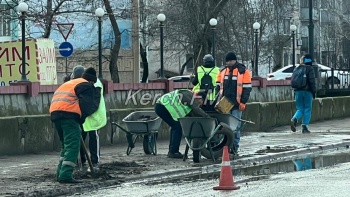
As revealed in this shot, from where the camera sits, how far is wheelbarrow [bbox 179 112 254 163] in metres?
15.0

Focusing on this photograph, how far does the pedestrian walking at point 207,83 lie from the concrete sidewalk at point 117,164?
3.48ft

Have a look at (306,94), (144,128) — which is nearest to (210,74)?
(144,128)

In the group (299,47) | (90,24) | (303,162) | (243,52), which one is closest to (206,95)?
(303,162)

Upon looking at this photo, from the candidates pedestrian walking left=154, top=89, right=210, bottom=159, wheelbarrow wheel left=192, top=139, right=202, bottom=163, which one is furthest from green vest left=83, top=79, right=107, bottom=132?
wheelbarrow wheel left=192, top=139, right=202, bottom=163

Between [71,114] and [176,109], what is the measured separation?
3.15 m

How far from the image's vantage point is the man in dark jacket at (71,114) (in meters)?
12.7

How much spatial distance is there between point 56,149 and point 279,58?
4760cm

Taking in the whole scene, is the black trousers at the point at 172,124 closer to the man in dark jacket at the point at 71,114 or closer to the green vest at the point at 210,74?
the green vest at the point at 210,74

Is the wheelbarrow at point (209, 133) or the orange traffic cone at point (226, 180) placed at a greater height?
the wheelbarrow at point (209, 133)

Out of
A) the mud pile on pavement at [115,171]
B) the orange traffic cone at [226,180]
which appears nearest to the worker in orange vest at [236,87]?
the mud pile on pavement at [115,171]

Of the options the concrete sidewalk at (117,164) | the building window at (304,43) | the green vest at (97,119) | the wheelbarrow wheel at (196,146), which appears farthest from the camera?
the building window at (304,43)

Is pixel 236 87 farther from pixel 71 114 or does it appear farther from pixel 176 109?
pixel 71 114

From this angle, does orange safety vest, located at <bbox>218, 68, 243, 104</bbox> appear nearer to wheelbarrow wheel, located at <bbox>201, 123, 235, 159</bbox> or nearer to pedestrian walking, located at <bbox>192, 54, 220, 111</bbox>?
pedestrian walking, located at <bbox>192, 54, 220, 111</bbox>

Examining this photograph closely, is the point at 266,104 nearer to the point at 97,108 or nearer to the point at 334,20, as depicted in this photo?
the point at 97,108
